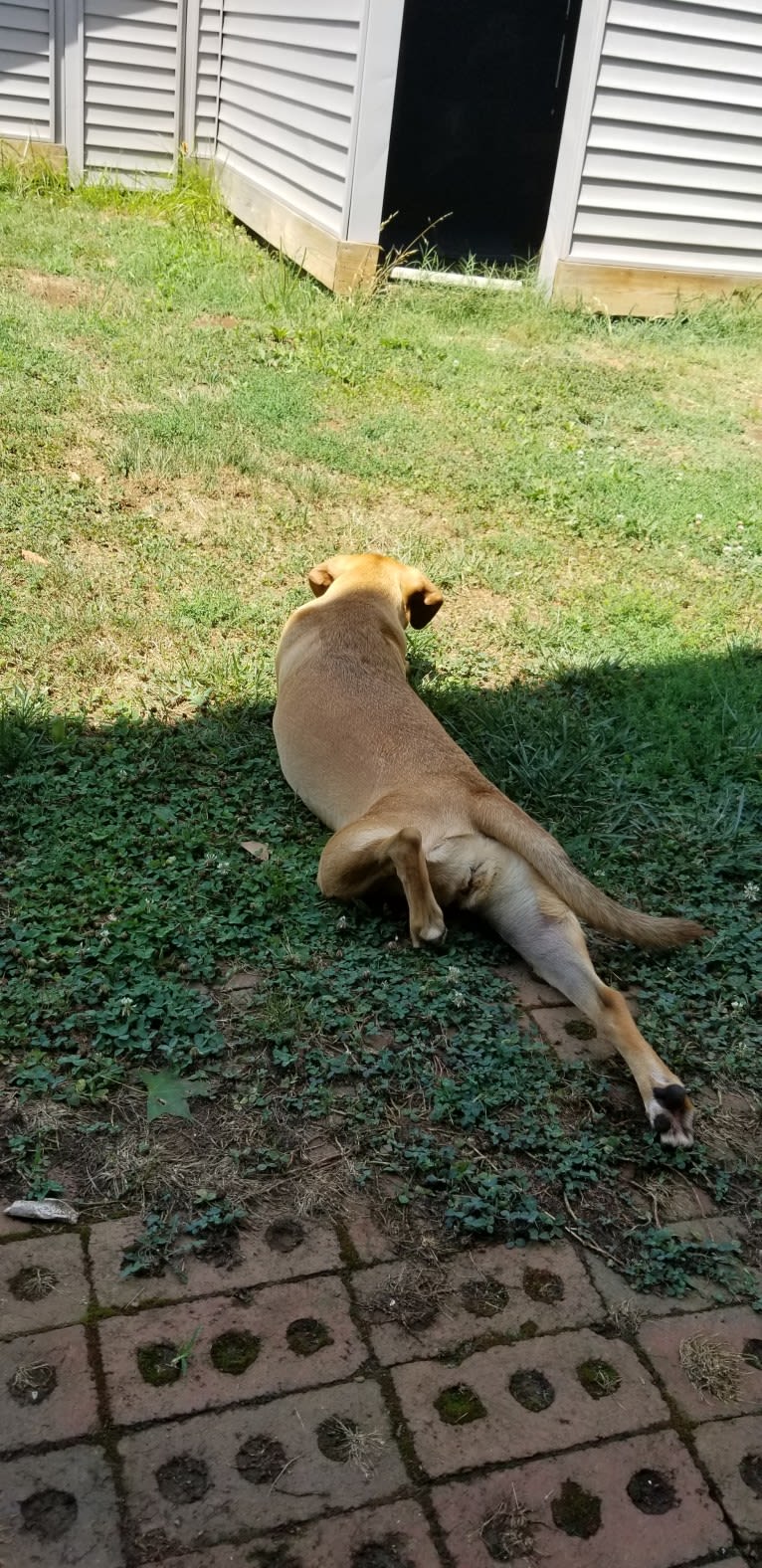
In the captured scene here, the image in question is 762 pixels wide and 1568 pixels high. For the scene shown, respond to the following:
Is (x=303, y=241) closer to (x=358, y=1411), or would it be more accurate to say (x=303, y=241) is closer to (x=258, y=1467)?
(x=358, y=1411)

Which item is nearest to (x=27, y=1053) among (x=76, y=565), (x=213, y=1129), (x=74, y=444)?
(x=213, y=1129)

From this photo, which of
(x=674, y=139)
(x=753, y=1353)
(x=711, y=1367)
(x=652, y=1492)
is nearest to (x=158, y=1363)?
(x=652, y=1492)

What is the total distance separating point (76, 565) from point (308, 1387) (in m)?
4.02

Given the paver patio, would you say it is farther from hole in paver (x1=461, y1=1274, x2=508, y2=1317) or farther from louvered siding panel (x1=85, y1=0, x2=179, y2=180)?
louvered siding panel (x1=85, y1=0, x2=179, y2=180)

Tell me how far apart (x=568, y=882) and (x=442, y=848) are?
368mm

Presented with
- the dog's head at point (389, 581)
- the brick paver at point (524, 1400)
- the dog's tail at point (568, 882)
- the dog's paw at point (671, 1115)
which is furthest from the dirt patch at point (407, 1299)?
the dog's head at point (389, 581)

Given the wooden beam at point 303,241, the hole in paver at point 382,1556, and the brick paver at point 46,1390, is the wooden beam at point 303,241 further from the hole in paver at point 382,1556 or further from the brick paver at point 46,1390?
the hole in paver at point 382,1556

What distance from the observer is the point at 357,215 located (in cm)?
854

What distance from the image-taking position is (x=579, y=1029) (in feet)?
11.4

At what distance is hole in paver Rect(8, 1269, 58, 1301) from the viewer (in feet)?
8.26

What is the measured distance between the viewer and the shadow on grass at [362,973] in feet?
9.73

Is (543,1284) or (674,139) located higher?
(674,139)

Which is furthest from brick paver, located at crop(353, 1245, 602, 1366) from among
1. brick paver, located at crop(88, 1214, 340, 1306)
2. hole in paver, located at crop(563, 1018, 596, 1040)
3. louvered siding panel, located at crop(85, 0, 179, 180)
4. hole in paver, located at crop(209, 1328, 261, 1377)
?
louvered siding panel, located at crop(85, 0, 179, 180)

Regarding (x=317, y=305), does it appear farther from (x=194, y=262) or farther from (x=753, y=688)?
(x=753, y=688)
